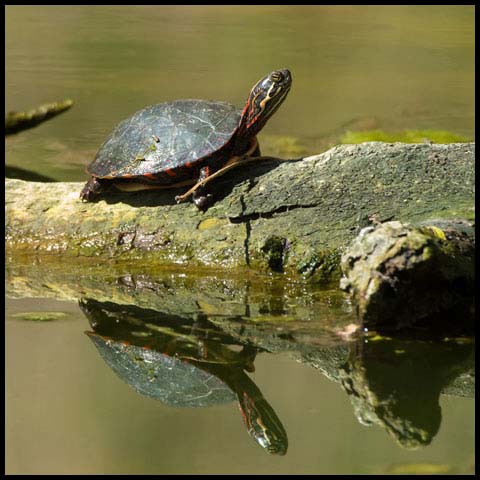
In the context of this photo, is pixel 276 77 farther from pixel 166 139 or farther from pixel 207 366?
pixel 207 366

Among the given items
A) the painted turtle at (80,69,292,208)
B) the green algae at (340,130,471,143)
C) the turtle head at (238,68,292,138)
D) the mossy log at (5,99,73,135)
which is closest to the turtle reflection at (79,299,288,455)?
the painted turtle at (80,69,292,208)

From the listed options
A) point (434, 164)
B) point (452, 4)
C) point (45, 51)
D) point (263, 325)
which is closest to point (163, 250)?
point (263, 325)

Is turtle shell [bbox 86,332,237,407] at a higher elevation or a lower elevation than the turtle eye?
lower

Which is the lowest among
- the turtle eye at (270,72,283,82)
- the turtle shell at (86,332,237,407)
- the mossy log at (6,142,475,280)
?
the turtle shell at (86,332,237,407)

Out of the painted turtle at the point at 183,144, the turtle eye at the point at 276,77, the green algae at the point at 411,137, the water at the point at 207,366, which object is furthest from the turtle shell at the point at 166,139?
the green algae at the point at 411,137

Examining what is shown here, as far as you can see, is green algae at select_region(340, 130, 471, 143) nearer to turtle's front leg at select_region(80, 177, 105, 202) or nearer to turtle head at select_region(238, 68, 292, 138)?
turtle head at select_region(238, 68, 292, 138)

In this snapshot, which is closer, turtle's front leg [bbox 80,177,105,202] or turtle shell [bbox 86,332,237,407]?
turtle shell [bbox 86,332,237,407]

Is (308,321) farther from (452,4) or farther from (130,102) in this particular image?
(452,4)
